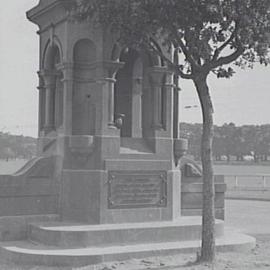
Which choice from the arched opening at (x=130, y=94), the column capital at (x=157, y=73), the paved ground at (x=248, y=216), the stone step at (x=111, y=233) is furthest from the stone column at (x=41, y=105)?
the paved ground at (x=248, y=216)

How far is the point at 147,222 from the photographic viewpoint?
11930mm

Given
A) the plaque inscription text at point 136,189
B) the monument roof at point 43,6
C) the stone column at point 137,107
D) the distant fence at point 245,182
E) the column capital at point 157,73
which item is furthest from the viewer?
the distant fence at point 245,182

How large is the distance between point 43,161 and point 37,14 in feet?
11.6

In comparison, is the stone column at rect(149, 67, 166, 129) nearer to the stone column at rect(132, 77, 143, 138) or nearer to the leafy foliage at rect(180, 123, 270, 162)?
the stone column at rect(132, 77, 143, 138)

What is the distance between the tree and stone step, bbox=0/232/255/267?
1.04 m

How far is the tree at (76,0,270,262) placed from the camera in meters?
9.50

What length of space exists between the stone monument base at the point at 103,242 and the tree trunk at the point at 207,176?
0.94m

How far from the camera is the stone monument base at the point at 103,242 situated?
9.98 m

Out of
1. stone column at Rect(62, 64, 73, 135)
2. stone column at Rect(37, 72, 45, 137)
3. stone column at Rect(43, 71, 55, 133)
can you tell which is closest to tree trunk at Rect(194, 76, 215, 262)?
stone column at Rect(62, 64, 73, 135)

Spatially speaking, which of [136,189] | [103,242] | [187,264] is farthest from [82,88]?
[187,264]

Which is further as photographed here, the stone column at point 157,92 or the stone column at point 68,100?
the stone column at point 157,92

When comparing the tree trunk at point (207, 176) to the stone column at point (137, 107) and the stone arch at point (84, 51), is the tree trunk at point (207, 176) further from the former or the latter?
the stone column at point (137, 107)

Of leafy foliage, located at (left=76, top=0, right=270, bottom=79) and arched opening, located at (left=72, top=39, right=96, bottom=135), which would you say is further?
arched opening, located at (left=72, top=39, right=96, bottom=135)

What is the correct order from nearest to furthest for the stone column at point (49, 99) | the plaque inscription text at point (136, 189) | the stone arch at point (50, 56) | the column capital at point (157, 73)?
the plaque inscription text at point (136, 189) → the column capital at point (157, 73) → the stone arch at point (50, 56) → the stone column at point (49, 99)
